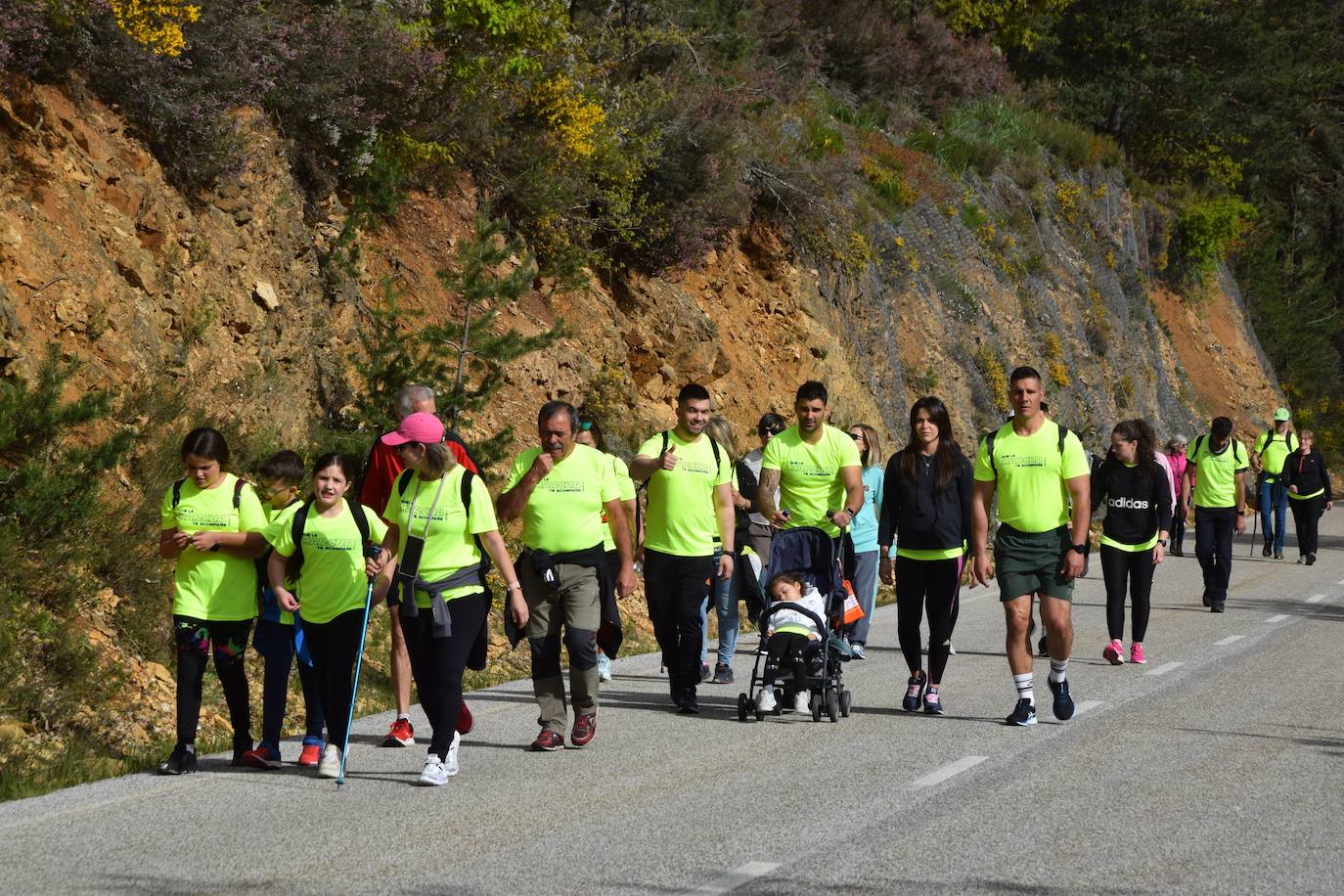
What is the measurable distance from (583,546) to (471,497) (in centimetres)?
116

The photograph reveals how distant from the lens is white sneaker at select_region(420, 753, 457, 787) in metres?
8.05

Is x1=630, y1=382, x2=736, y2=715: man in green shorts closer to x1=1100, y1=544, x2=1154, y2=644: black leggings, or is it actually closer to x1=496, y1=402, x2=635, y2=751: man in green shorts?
x1=496, y1=402, x2=635, y2=751: man in green shorts

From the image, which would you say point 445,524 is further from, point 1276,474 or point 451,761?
point 1276,474

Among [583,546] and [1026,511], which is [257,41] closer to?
[583,546]

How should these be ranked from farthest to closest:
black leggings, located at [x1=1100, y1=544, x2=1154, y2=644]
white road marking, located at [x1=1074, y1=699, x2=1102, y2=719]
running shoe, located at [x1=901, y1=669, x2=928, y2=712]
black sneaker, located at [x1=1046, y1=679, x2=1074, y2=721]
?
black leggings, located at [x1=1100, y1=544, x2=1154, y2=644], running shoe, located at [x1=901, y1=669, x2=928, y2=712], white road marking, located at [x1=1074, y1=699, x2=1102, y2=719], black sneaker, located at [x1=1046, y1=679, x2=1074, y2=721]

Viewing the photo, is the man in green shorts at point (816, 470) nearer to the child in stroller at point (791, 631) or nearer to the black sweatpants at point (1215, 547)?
the child in stroller at point (791, 631)

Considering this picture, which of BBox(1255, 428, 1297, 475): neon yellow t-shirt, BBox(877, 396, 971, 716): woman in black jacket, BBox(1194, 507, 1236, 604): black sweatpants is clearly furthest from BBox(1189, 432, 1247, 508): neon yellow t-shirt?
BBox(877, 396, 971, 716): woman in black jacket

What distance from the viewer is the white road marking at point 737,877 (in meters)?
6.09

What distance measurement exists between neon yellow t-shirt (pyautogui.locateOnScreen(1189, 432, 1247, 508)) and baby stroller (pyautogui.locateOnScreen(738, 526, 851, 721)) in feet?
29.5

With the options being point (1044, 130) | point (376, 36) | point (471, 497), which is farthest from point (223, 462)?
point (1044, 130)

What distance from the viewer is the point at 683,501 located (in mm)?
10555

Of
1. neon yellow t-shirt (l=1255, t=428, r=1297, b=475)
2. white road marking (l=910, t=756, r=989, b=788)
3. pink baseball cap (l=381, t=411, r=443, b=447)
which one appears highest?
pink baseball cap (l=381, t=411, r=443, b=447)

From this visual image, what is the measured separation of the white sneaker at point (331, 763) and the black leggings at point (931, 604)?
3920mm

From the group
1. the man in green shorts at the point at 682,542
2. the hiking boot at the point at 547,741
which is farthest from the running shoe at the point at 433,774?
the man in green shorts at the point at 682,542
